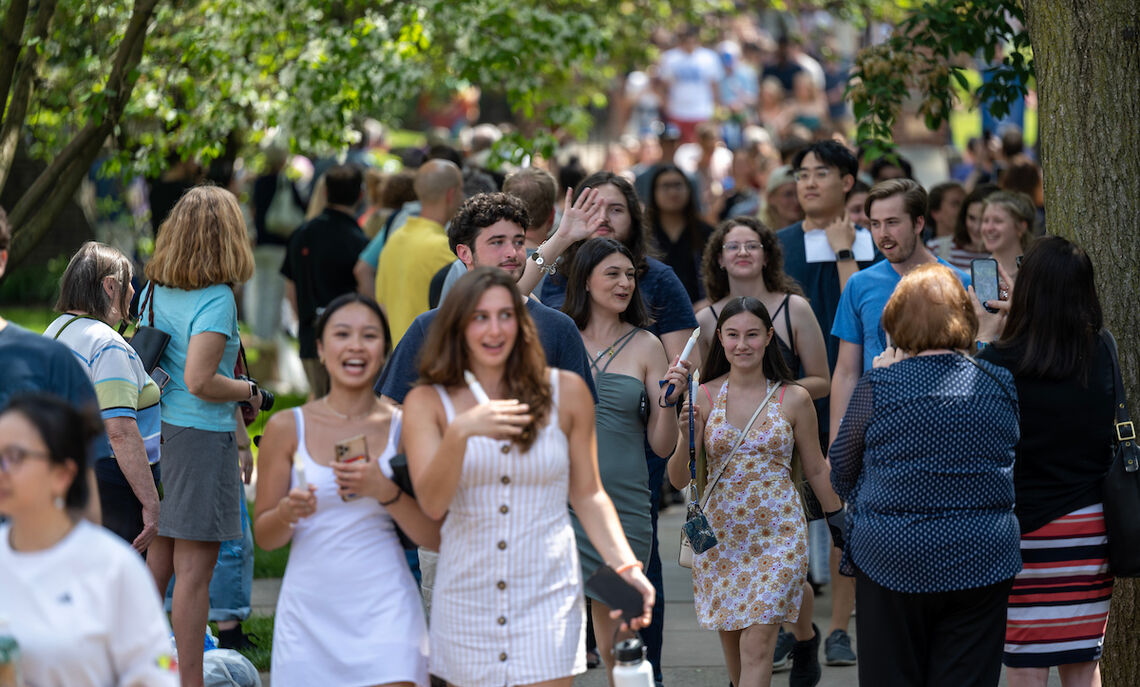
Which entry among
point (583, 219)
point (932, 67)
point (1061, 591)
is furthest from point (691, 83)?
point (1061, 591)

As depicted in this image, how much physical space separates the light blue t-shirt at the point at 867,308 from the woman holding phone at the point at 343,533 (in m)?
2.70

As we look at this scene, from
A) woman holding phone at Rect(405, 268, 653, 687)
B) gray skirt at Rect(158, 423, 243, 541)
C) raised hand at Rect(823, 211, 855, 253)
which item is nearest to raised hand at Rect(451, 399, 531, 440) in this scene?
woman holding phone at Rect(405, 268, 653, 687)

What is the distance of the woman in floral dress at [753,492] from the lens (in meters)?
5.33

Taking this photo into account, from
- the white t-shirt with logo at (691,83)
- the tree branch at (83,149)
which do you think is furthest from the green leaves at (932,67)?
the white t-shirt with logo at (691,83)

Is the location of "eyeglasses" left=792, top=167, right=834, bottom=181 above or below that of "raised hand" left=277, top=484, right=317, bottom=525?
above

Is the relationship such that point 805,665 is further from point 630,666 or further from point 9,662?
point 9,662

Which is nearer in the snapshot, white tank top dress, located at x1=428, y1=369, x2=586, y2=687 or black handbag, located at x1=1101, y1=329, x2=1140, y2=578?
white tank top dress, located at x1=428, y1=369, x2=586, y2=687

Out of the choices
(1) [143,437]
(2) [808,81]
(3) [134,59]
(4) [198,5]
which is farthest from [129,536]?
(2) [808,81]

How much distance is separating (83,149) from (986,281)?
5.17 m

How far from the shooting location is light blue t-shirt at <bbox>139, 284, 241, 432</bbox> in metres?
5.34

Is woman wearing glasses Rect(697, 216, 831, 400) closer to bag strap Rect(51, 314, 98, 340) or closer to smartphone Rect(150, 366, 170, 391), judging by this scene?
smartphone Rect(150, 366, 170, 391)

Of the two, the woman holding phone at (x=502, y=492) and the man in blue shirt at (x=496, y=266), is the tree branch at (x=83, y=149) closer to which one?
the man in blue shirt at (x=496, y=266)

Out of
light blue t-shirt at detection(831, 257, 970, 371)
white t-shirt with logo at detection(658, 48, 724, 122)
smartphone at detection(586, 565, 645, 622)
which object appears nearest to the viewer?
smartphone at detection(586, 565, 645, 622)

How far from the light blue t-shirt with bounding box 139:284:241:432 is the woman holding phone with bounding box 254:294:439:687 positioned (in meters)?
1.47
